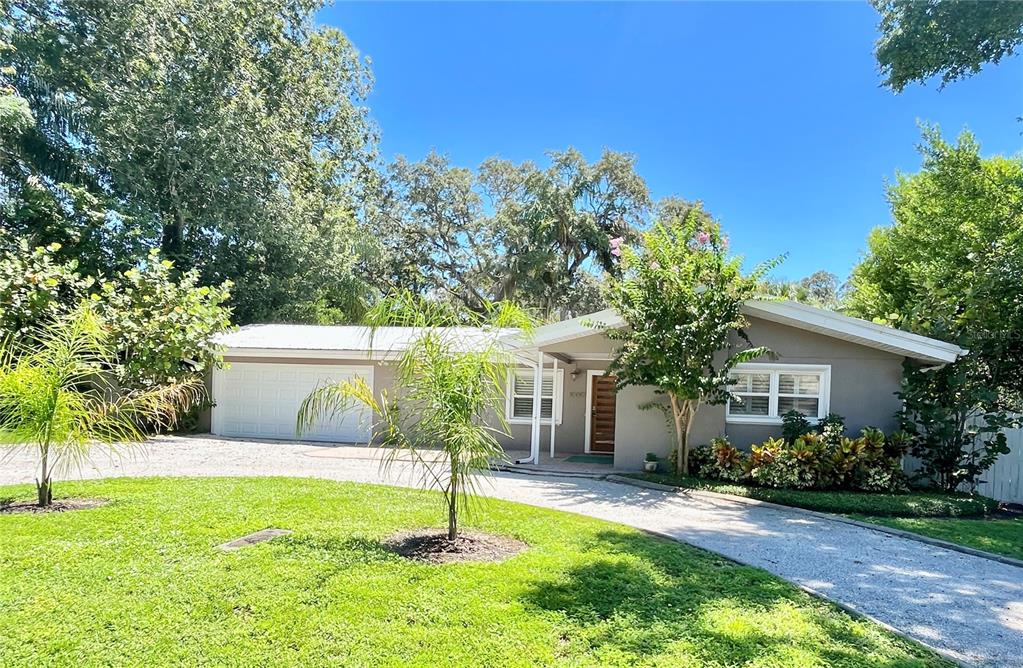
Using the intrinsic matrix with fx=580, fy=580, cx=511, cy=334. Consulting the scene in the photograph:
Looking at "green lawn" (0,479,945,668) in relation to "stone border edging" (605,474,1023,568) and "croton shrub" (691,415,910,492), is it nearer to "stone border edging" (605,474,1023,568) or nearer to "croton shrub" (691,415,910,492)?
"stone border edging" (605,474,1023,568)

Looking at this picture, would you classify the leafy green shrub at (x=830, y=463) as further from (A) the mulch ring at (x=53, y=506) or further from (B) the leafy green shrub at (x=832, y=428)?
(A) the mulch ring at (x=53, y=506)

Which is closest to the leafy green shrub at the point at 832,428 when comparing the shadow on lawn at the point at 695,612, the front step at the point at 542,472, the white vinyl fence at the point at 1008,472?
the white vinyl fence at the point at 1008,472

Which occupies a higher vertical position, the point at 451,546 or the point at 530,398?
the point at 530,398

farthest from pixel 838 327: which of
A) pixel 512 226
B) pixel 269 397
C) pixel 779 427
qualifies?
pixel 512 226

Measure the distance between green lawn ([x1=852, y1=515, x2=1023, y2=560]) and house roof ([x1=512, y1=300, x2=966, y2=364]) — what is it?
283 cm

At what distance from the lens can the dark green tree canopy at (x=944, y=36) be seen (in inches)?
334

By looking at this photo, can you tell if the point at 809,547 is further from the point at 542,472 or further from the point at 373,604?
the point at 542,472

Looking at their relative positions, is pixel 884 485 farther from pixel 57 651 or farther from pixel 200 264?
pixel 200 264

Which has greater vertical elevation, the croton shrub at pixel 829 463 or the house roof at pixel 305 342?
the house roof at pixel 305 342

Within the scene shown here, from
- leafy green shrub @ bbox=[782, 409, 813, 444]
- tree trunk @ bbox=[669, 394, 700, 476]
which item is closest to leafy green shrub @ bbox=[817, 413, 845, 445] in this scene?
leafy green shrub @ bbox=[782, 409, 813, 444]

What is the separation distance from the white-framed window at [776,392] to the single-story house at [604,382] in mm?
20

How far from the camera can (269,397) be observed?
53.4 feet

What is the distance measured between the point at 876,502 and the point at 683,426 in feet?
10.7

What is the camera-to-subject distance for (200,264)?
69.4ft
